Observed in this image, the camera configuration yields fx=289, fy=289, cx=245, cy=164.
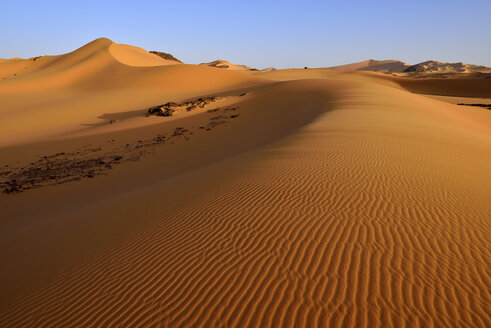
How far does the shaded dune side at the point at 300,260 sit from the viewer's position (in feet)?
9.23

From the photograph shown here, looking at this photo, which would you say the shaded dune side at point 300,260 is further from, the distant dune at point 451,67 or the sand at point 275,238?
the distant dune at point 451,67

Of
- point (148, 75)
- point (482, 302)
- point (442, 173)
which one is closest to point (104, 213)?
point (482, 302)

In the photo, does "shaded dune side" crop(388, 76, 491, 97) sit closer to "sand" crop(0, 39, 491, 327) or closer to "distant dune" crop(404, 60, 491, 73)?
"sand" crop(0, 39, 491, 327)

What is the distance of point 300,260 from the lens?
11.3ft

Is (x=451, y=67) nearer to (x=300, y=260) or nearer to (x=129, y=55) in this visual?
(x=129, y=55)

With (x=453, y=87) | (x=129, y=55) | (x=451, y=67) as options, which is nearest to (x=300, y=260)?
(x=453, y=87)

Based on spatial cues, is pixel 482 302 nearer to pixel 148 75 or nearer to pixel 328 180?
pixel 328 180

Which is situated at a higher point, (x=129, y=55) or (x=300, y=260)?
(x=129, y=55)

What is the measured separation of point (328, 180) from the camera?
5781 millimetres

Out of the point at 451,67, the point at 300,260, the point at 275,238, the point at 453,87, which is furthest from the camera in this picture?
the point at 451,67

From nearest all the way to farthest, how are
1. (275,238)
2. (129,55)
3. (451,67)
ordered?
(275,238), (129,55), (451,67)

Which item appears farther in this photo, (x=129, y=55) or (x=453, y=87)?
(x=129, y=55)

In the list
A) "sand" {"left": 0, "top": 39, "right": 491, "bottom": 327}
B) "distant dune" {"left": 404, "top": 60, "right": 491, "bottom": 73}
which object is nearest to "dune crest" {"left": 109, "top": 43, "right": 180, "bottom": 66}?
"sand" {"left": 0, "top": 39, "right": 491, "bottom": 327}

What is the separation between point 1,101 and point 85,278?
3264 cm
